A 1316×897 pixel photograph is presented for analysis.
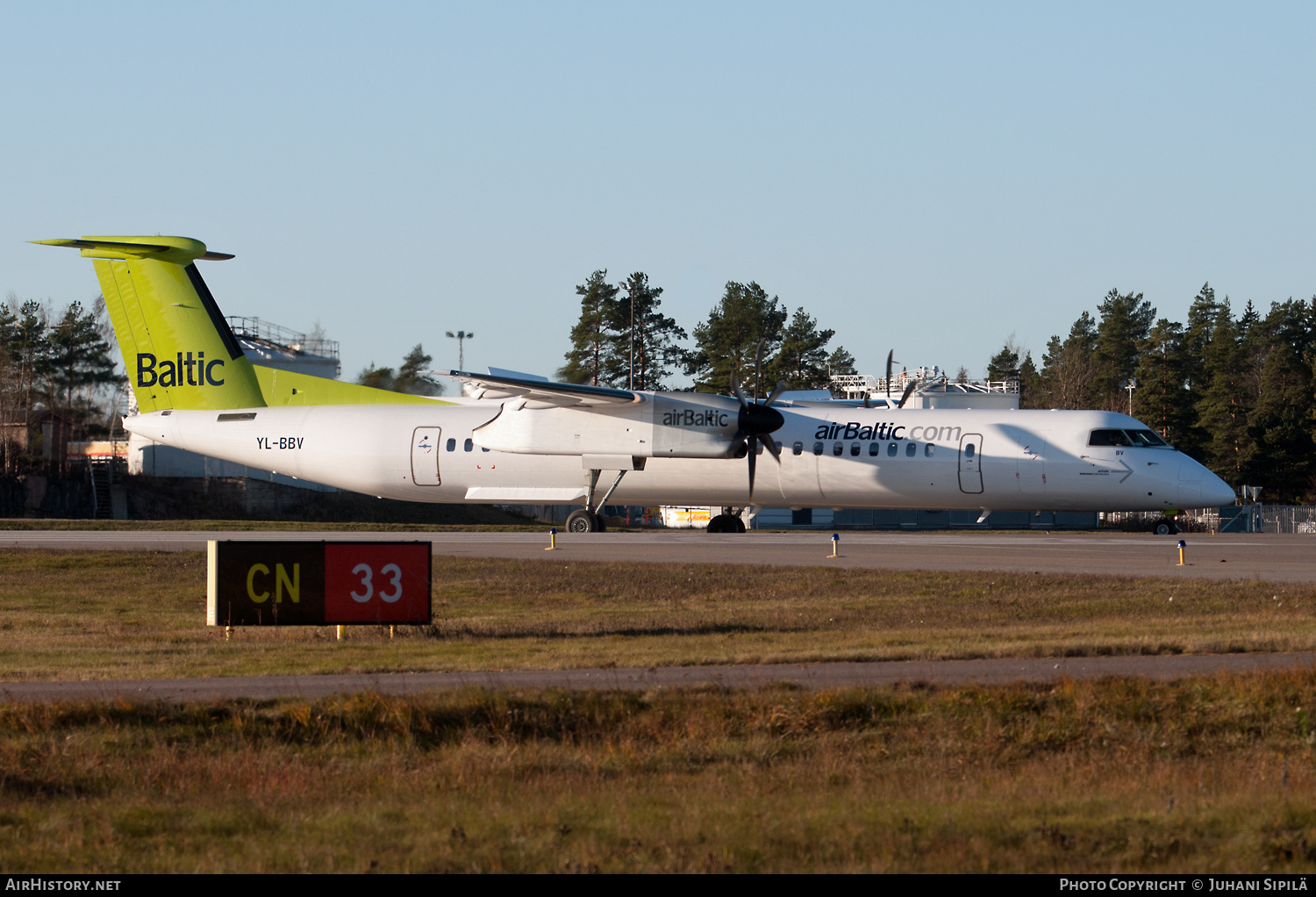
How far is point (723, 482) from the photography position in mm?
38062

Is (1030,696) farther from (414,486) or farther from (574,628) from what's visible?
(414,486)

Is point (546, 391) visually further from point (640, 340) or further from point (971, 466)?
point (640, 340)

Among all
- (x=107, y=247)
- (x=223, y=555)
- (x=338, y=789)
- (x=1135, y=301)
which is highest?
(x=1135, y=301)

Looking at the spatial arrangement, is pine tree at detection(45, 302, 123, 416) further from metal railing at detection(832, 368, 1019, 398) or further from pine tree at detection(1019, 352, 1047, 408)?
pine tree at detection(1019, 352, 1047, 408)

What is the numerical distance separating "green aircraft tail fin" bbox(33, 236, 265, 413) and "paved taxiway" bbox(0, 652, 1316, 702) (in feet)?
87.3

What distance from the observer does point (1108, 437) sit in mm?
35062

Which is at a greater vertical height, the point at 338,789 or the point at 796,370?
the point at 796,370

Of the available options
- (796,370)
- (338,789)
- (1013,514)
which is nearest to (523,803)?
(338,789)

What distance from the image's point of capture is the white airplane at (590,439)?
3522cm

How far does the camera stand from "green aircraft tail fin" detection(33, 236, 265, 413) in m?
38.4

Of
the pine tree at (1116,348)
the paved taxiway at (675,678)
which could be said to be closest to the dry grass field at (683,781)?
the paved taxiway at (675,678)

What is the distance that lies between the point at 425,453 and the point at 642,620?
19050 mm

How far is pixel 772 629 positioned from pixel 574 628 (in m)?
3.32

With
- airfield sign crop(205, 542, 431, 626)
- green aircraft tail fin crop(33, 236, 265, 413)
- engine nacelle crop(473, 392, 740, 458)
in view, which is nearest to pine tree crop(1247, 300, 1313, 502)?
engine nacelle crop(473, 392, 740, 458)
